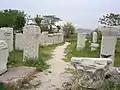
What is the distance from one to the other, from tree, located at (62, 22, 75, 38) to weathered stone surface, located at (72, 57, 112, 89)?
2930 cm

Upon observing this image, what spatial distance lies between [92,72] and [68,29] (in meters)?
31.1

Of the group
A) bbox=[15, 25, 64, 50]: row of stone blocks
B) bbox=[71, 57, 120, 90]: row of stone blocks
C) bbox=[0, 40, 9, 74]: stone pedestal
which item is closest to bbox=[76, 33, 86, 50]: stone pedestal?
bbox=[15, 25, 64, 50]: row of stone blocks

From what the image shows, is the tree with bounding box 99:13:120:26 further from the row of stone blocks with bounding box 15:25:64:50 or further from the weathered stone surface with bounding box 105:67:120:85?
the weathered stone surface with bounding box 105:67:120:85

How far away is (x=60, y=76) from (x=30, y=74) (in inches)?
38.9

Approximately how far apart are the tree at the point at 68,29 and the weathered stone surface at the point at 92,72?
2930 centimetres

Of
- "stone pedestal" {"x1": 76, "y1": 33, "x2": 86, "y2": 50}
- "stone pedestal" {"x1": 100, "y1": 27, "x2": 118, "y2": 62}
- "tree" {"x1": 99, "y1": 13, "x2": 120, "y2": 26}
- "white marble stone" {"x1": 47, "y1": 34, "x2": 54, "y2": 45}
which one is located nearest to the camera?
"stone pedestal" {"x1": 100, "y1": 27, "x2": 118, "y2": 62}

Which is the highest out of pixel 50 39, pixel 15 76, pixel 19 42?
pixel 19 42

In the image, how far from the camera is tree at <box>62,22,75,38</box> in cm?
3559

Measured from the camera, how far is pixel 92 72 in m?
5.38

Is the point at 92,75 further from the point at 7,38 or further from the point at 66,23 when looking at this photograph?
the point at 66,23

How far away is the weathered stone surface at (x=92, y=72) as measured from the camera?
213 inches

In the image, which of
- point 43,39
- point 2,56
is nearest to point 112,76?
point 2,56

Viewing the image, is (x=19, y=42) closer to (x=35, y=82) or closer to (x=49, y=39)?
(x=49, y=39)

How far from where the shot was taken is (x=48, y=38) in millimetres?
20969
